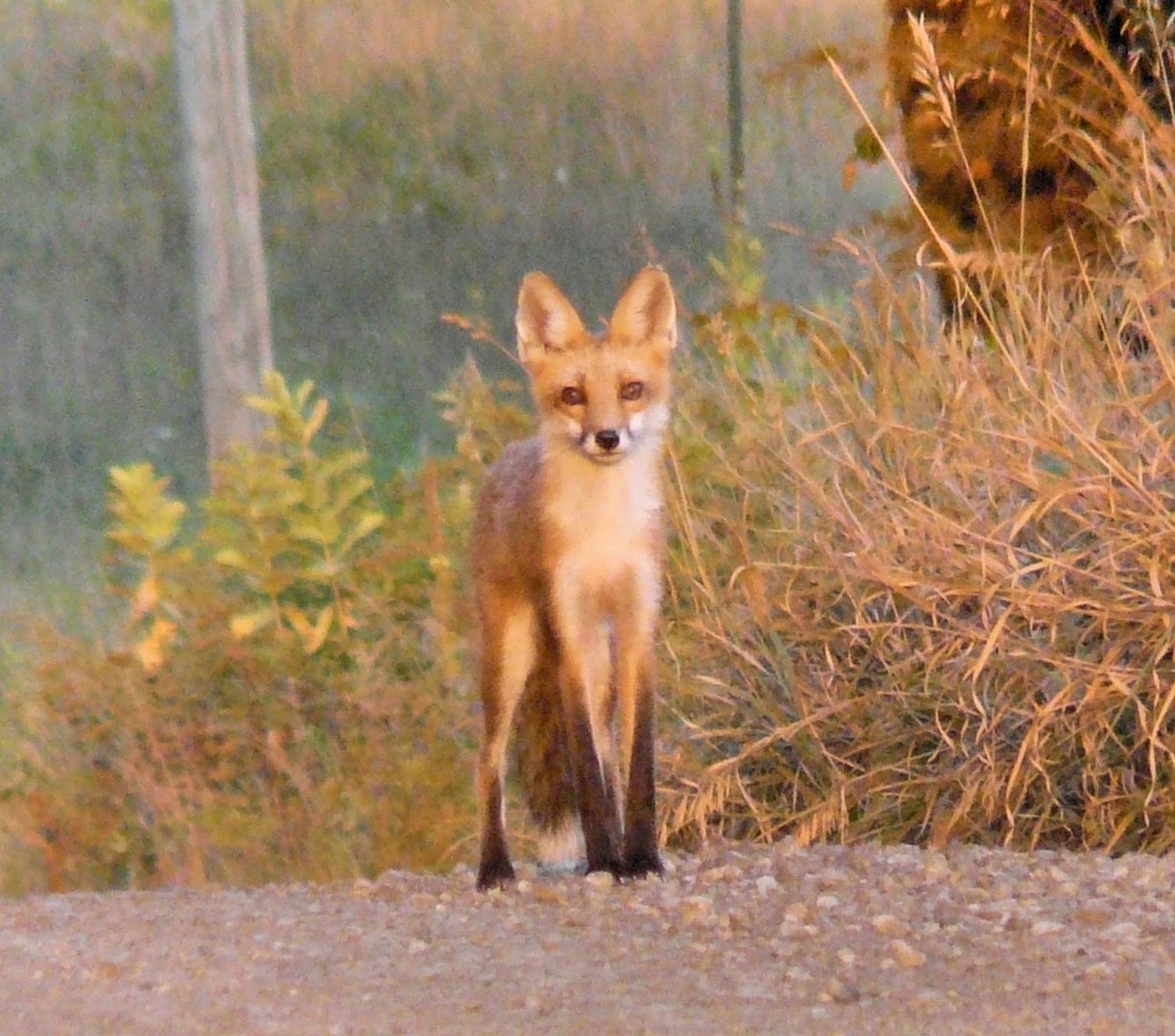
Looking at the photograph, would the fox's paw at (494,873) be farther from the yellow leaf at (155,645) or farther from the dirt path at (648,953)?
the yellow leaf at (155,645)

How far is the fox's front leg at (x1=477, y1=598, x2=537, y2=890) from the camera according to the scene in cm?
476

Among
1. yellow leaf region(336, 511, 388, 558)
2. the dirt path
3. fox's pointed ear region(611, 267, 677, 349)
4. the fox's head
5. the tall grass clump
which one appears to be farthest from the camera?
yellow leaf region(336, 511, 388, 558)

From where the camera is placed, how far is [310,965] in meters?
3.95

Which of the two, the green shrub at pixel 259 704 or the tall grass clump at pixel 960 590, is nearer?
the tall grass clump at pixel 960 590

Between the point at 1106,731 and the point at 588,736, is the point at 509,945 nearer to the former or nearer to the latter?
the point at 588,736

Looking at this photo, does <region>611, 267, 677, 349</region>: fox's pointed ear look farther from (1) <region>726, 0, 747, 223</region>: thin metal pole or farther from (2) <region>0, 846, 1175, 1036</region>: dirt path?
(1) <region>726, 0, 747, 223</region>: thin metal pole

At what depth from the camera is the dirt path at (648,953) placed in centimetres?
354

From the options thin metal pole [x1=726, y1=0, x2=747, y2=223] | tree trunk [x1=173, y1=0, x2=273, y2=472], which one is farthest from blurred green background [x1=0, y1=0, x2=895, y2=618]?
tree trunk [x1=173, y1=0, x2=273, y2=472]

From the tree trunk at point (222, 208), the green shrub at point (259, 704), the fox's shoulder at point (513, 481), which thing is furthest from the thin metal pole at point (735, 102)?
the fox's shoulder at point (513, 481)

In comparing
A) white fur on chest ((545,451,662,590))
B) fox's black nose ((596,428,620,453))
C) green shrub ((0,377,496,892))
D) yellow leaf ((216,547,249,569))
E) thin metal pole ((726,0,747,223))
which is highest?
thin metal pole ((726,0,747,223))

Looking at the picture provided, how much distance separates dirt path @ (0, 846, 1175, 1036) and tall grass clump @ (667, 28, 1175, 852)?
1.46 feet

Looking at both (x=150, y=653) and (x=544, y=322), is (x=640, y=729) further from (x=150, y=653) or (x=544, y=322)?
(x=150, y=653)

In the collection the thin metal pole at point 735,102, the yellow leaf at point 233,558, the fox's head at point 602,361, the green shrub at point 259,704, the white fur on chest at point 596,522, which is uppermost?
the thin metal pole at point 735,102

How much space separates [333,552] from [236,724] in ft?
2.17
